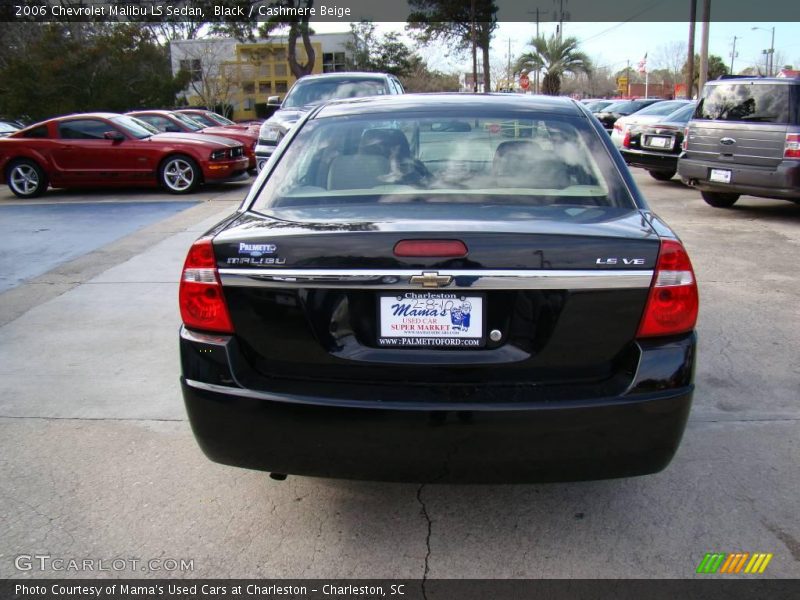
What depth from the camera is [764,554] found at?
9.19 feet

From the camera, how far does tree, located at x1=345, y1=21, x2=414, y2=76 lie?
Result: 52812 millimetres

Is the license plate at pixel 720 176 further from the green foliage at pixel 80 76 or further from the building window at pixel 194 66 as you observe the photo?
the building window at pixel 194 66

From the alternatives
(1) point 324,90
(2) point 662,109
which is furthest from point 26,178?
(2) point 662,109

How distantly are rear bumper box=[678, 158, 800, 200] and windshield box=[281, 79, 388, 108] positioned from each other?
564 cm

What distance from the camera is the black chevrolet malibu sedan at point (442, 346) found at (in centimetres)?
251

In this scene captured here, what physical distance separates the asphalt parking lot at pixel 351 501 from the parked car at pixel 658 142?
904 centimetres

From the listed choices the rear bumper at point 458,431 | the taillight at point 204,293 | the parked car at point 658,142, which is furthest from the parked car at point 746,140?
the taillight at point 204,293

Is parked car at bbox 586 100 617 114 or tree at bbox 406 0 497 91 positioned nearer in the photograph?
parked car at bbox 586 100 617 114

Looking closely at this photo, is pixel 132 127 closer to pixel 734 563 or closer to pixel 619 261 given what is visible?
pixel 619 261

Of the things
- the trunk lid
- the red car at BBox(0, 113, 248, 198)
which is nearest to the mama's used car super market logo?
the trunk lid

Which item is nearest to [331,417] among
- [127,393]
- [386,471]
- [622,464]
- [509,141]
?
[386,471]

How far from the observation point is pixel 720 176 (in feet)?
33.1

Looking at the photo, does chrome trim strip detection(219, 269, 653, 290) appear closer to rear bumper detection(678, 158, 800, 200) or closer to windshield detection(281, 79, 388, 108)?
rear bumper detection(678, 158, 800, 200)

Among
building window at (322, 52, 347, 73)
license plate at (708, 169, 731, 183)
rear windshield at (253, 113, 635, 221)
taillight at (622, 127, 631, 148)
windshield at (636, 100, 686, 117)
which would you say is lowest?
license plate at (708, 169, 731, 183)
